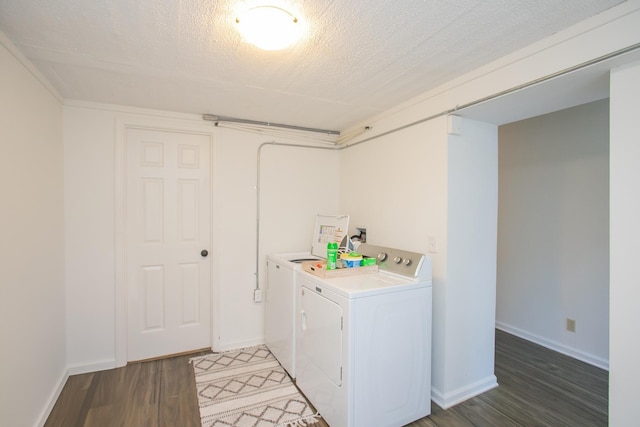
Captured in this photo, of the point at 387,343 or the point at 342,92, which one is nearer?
the point at 387,343

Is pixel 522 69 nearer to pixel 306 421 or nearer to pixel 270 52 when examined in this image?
pixel 270 52

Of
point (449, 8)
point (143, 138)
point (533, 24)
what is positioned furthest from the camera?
point (143, 138)

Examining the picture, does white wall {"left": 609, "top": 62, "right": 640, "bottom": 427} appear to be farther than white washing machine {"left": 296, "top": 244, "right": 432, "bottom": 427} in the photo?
No

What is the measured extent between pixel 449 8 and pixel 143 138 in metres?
2.49

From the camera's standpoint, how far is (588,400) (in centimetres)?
211

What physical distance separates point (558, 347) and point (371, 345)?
7.43 feet

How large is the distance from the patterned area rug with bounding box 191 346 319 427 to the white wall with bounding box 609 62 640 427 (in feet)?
5.16

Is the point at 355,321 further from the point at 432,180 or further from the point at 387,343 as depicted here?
the point at 432,180

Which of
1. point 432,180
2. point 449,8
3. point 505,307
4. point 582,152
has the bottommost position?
point 505,307

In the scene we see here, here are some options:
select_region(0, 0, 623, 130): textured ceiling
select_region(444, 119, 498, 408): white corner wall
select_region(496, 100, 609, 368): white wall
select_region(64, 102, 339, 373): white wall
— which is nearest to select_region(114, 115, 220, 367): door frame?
select_region(64, 102, 339, 373): white wall

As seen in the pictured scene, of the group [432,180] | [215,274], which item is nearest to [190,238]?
[215,274]

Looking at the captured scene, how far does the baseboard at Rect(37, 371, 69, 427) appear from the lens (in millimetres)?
1845

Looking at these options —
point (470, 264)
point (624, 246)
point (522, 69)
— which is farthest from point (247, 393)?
point (522, 69)

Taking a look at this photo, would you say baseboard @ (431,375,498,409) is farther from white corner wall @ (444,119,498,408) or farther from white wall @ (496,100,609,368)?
white wall @ (496,100,609,368)
